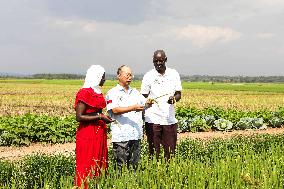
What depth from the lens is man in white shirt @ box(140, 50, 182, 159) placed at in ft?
19.4

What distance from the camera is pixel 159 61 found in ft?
18.9

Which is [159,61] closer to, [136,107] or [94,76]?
[136,107]

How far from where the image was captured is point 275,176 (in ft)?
13.2

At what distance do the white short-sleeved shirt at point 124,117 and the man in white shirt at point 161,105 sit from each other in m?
0.51

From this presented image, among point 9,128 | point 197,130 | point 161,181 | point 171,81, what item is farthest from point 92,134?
point 197,130

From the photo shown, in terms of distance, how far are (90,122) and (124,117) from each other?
1.95 ft

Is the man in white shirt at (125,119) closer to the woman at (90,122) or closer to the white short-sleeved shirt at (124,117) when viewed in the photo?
the white short-sleeved shirt at (124,117)

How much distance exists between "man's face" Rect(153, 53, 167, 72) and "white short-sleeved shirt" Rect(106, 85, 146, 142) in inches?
22.3

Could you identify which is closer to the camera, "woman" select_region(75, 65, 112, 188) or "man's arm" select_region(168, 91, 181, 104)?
"woman" select_region(75, 65, 112, 188)

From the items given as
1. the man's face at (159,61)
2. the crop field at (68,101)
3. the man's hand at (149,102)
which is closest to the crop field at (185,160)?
the man's hand at (149,102)

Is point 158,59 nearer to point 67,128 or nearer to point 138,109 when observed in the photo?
point 138,109

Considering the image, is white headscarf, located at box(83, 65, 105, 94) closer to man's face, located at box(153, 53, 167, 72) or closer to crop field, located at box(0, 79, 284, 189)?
crop field, located at box(0, 79, 284, 189)

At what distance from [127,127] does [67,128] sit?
7489 millimetres

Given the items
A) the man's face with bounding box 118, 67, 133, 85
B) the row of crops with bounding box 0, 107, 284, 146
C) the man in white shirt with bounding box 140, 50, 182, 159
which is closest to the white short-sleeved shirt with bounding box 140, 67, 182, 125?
the man in white shirt with bounding box 140, 50, 182, 159
